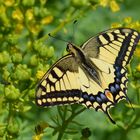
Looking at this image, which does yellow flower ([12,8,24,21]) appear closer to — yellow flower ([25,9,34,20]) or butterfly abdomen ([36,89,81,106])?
yellow flower ([25,9,34,20])

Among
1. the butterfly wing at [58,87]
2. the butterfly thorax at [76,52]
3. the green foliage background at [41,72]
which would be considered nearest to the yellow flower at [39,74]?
the green foliage background at [41,72]

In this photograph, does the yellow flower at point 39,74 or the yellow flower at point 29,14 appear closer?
the yellow flower at point 39,74

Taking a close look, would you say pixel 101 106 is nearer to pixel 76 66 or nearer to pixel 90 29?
pixel 76 66

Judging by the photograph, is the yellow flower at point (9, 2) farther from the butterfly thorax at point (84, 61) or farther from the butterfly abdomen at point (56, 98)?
the butterfly abdomen at point (56, 98)

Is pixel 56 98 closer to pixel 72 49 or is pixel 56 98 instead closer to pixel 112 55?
pixel 72 49

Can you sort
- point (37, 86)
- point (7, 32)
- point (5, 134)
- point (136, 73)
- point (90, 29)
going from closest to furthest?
point (37, 86) < point (5, 134) < point (136, 73) < point (7, 32) < point (90, 29)

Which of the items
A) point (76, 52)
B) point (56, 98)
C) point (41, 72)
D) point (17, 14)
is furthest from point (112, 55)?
point (17, 14)

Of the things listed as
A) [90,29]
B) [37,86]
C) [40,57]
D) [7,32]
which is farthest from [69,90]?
[90,29]

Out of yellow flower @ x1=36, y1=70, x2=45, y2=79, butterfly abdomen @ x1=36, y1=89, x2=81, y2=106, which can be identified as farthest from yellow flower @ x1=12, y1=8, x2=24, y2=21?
butterfly abdomen @ x1=36, y1=89, x2=81, y2=106
